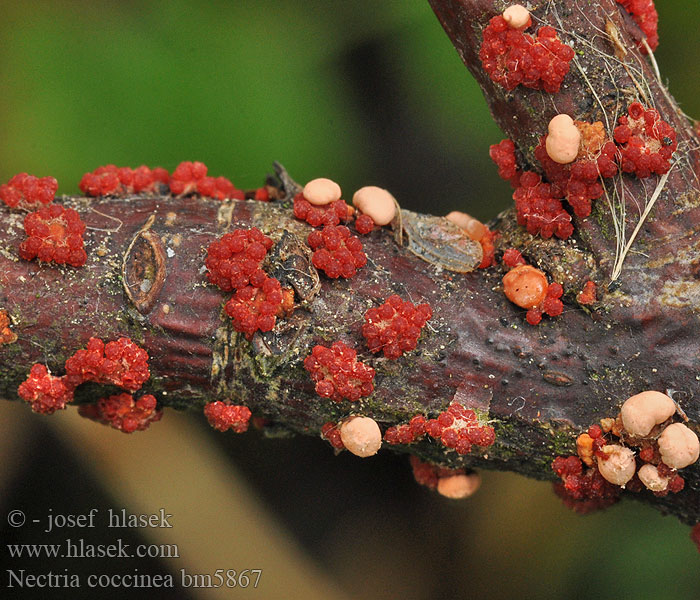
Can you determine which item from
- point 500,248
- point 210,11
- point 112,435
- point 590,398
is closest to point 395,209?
Answer: point 500,248

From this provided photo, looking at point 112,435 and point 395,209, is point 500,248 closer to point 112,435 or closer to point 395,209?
point 395,209

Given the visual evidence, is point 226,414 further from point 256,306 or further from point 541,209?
point 541,209

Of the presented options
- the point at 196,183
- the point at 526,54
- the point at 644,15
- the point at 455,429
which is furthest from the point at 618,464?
the point at 196,183

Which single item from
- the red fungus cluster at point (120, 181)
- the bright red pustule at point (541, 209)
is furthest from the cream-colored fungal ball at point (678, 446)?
the red fungus cluster at point (120, 181)

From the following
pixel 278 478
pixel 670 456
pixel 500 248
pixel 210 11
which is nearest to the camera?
pixel 670 456

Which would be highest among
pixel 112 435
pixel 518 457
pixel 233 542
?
pixel 518 457

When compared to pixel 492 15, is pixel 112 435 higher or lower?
lower

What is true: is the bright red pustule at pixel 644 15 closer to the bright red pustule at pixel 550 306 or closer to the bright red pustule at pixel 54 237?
the bright red pustule at pixel 550 306
